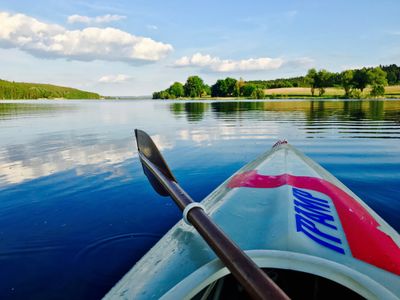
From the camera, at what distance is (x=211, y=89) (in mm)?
146250

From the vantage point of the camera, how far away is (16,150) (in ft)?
32.9

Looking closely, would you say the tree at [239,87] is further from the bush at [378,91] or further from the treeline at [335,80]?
the bush at [378,91]

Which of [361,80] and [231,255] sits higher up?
[361,80]

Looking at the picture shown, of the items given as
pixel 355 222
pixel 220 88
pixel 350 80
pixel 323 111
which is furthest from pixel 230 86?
pixel 355 222

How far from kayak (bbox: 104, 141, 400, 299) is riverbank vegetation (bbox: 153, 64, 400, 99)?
97.8 m

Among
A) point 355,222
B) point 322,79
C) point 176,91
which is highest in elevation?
point 176,91

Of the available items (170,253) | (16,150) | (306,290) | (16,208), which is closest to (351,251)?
(306,290)

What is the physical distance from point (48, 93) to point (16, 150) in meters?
194

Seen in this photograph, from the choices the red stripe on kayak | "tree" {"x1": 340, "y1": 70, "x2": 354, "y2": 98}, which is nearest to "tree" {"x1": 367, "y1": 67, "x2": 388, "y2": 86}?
"tree" {"x1": 340, "y1": 70, "x2": 354, "y2": 98}

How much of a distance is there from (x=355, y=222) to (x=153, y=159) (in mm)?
3131

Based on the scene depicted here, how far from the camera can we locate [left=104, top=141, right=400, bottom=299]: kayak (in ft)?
6.03

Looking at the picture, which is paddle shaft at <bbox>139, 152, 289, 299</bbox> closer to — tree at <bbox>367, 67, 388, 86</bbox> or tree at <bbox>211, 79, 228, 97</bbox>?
tree at <bbox>367, 67, 388, 86</bbox>

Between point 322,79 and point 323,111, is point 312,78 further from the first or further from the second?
point 323,111

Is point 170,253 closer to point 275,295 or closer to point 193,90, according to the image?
point 275,295
